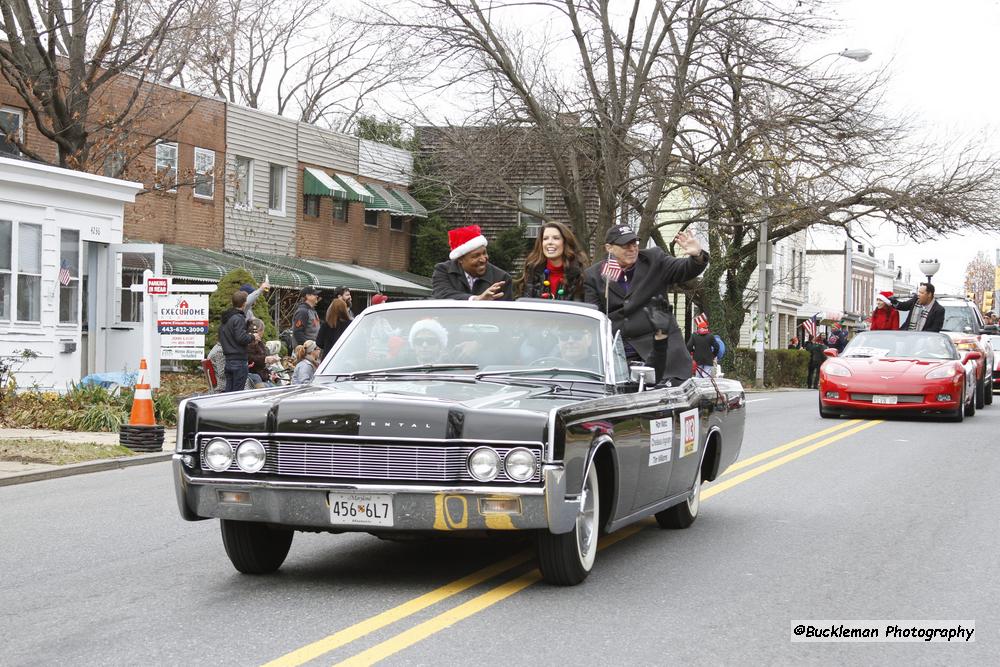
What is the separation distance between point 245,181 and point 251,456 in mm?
30708

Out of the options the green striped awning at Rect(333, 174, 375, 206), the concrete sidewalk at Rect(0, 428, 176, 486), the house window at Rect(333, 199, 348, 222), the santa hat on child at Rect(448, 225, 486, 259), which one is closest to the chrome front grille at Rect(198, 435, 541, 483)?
the santa hat on child at Rect(448, 225, 486, 259)

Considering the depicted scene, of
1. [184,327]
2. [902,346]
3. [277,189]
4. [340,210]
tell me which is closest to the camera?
[184,327]

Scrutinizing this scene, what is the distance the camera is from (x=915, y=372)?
19891mm

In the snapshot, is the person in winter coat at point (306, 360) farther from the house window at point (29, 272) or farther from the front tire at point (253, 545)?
the front tire at point (253, 545)

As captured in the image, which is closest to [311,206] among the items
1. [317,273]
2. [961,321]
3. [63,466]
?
[317,273]

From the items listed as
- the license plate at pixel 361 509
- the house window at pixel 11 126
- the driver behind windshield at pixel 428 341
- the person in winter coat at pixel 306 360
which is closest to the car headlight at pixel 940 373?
the person in winter coat at pixel 306 360

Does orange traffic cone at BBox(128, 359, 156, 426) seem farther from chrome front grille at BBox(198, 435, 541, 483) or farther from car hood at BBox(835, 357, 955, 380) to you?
car hood at BBox(835, 357, 955, 380)

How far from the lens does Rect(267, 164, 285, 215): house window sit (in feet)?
124

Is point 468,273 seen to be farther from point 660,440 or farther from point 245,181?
point 245,181

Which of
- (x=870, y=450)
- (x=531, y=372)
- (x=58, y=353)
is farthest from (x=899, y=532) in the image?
(x=58, y=353)

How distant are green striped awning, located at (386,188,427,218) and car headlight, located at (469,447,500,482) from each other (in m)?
36.0

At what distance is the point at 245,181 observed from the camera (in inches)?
1432

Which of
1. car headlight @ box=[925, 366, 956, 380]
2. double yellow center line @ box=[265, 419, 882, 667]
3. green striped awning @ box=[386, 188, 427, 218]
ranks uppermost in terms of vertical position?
green striped awning @ box=[386, 188, 427, 218]

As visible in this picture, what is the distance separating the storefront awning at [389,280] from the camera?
38.6m
